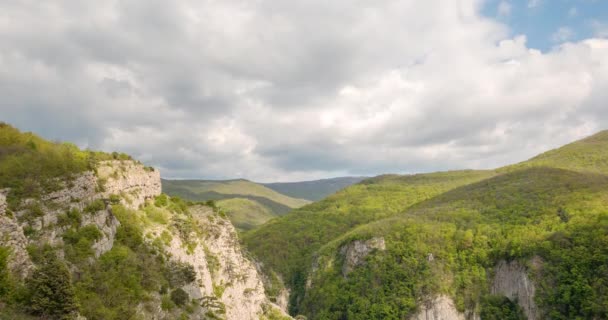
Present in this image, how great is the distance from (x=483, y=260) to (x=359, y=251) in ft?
137

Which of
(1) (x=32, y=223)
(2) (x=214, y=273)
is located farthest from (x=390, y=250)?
(1) (x=32, y=223)

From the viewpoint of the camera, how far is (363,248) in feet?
446

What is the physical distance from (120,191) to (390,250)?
111m

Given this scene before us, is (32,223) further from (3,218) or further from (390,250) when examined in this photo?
(390,250)

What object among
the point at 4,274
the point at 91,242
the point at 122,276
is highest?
the point at 91,242

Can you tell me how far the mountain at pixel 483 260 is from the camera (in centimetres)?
9194

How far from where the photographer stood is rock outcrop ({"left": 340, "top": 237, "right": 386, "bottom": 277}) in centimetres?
13425

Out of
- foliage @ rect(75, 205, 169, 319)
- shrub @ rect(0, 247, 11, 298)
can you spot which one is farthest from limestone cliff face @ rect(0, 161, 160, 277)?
foliage @ rect(75, 205, 169, 319)

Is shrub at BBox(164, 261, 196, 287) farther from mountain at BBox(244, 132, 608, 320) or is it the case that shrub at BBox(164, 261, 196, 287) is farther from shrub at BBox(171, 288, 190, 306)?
mountain at BBox(244, 132, 608, 320)

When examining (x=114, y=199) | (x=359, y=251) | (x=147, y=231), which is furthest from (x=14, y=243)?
(x=359, y=251)

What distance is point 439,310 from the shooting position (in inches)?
4449

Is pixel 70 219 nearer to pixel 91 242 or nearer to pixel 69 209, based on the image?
pixel 69 209

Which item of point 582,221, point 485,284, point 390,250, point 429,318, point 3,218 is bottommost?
point 429,318

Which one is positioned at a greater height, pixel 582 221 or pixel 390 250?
pixel 582 221
